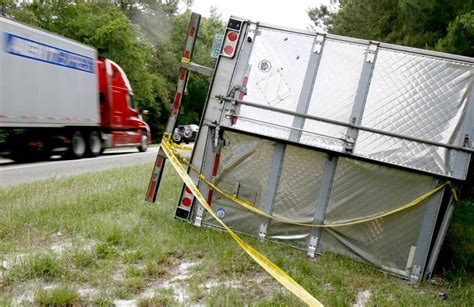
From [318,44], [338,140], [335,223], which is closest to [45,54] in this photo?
[318,44]

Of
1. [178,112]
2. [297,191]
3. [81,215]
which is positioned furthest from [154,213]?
[297,191]

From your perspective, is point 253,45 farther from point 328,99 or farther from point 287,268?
point 287,268

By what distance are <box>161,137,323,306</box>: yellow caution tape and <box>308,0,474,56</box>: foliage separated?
502 cm

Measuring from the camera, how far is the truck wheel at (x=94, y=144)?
20234mm

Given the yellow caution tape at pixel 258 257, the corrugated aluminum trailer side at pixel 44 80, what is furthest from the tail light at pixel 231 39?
the corrugated aluminum trailer side at pixel 44 80

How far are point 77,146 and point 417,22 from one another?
526 inches

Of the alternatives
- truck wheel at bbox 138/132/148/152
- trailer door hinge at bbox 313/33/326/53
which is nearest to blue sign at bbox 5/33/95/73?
truck wheel at bbox 138/132/148/152

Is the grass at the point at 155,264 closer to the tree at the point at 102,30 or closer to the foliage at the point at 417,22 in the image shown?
the foliage at the point at 417,22

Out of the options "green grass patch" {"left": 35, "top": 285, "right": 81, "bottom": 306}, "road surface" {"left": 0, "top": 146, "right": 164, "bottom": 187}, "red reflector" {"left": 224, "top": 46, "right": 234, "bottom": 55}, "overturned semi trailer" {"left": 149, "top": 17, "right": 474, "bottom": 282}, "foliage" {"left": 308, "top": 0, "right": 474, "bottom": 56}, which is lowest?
"road surface" {"left": 0, "top": 146, "right": 164, "bottom": 187}

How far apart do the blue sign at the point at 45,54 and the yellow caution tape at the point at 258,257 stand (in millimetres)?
10615

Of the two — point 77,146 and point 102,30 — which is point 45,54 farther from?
point 102,30

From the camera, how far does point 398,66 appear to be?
543 centimetres

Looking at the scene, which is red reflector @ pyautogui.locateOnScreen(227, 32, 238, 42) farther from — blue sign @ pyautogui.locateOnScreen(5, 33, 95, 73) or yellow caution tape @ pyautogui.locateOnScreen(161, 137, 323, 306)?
blue sign @ pyautogui.locateOnScreen(5, 33, 95, 73)

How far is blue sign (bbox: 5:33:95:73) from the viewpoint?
14744mm
